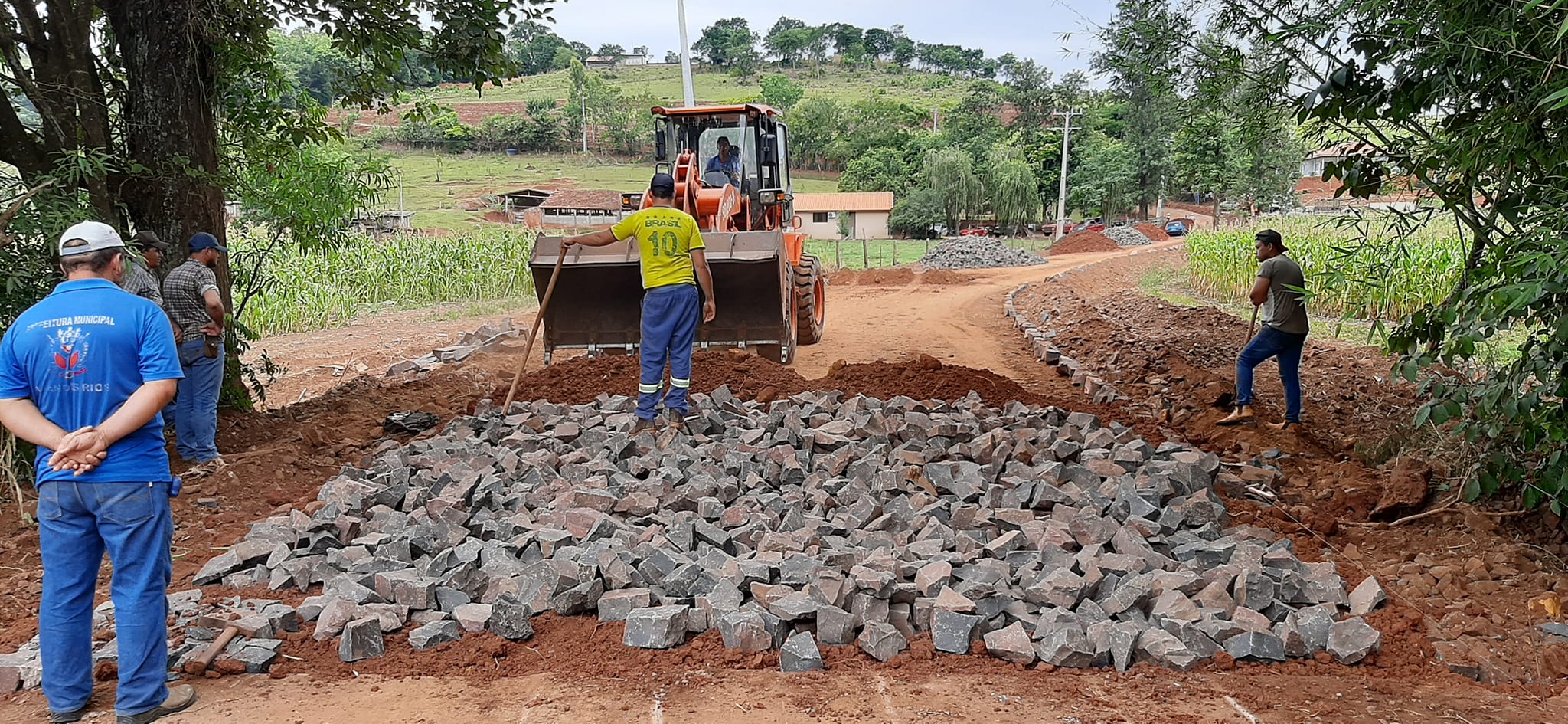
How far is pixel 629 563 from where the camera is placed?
4.39 metres

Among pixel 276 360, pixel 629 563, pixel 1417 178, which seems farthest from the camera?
pixel 276 360

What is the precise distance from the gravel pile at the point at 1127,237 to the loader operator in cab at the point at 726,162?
31197mm

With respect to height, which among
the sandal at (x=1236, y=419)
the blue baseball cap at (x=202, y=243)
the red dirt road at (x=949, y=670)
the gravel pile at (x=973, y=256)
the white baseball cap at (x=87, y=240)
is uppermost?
the white baseball cap at (x=87, y=240)

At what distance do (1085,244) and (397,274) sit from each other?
2720 centimetres

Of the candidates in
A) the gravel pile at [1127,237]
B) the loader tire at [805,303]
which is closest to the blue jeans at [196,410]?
the loader tire at [805,303]

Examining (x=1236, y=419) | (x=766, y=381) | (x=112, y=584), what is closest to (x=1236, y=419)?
(x=1236, y=419)

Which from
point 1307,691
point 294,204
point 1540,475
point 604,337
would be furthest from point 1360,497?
point 294,204

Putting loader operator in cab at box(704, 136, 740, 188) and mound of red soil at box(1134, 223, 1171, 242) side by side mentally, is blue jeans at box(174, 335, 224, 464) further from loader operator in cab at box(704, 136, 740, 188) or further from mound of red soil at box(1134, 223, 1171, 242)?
mound of red soil at box(1134, 223, 1171, 242)

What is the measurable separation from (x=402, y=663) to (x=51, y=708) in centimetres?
111

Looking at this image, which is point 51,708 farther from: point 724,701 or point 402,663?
point 724,701

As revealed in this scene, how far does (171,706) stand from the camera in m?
3.40

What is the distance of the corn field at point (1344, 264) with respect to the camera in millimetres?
10185

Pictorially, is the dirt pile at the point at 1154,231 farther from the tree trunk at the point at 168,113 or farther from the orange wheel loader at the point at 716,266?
the tree trunk at the point at 168,113

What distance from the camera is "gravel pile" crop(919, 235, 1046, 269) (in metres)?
29.4
